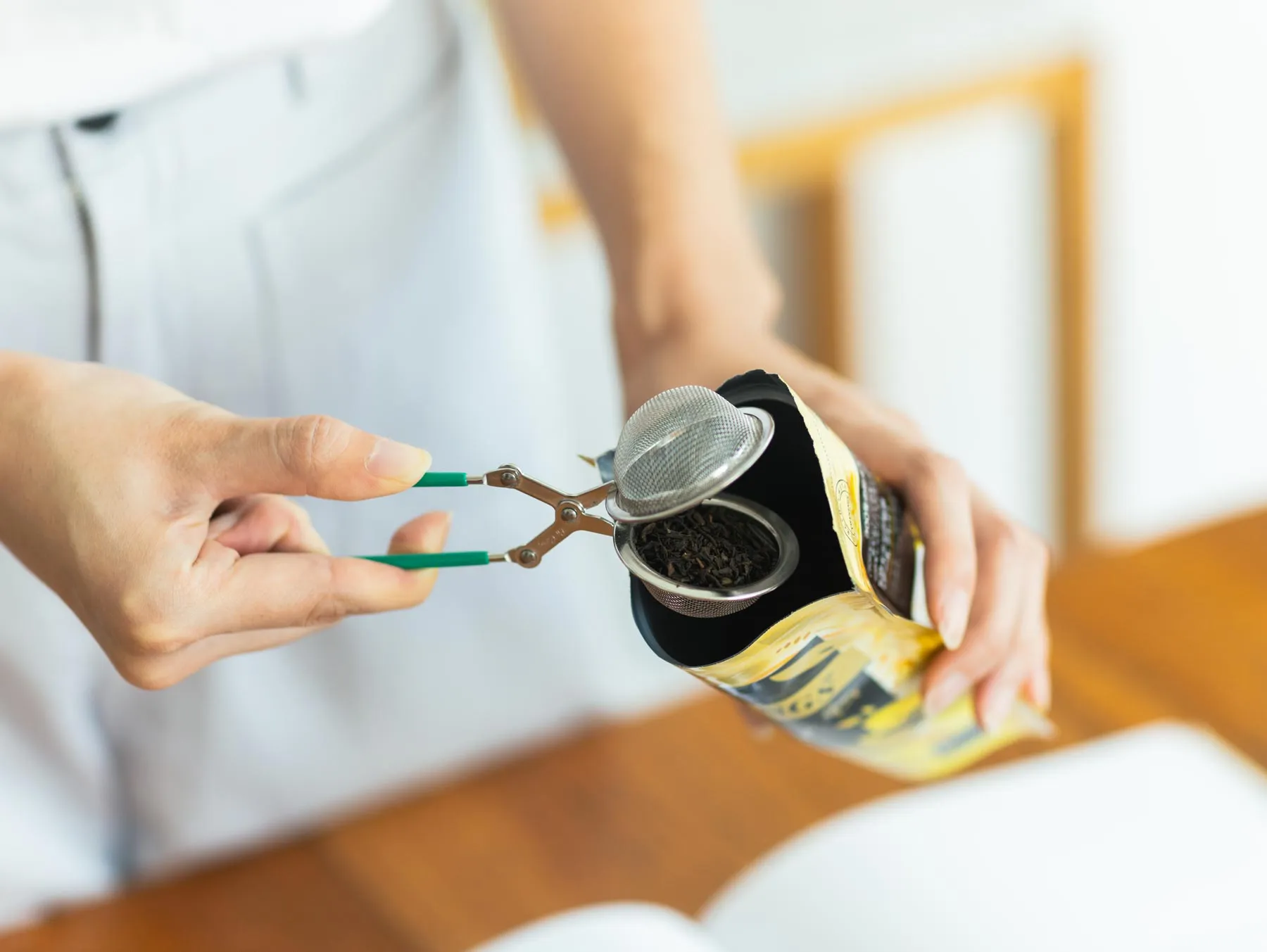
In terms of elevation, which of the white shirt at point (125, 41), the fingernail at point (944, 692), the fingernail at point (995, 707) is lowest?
the fingernail at point (995, 707)

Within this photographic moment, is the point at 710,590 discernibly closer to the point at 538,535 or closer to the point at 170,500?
the point at 538,535

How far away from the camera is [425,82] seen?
83cm

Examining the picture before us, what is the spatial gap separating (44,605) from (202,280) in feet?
0.67

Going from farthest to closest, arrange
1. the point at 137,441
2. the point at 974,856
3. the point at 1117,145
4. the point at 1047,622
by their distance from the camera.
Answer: the point at 1117,145
the point at 1047,622
the point at 974,856
the point at 137,441

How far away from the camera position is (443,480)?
0.51m

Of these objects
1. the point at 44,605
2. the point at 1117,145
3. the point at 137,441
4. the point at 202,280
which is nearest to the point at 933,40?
the point at 1117,145

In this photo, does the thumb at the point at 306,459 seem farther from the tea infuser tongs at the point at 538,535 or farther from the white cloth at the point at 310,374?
the white cloth at the point at 310,374

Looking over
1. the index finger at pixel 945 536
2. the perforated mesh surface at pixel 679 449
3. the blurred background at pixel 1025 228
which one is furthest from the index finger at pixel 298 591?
the blurred background at pixel 1025 228

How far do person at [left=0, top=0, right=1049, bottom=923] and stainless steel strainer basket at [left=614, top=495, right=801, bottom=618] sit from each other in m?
0.08

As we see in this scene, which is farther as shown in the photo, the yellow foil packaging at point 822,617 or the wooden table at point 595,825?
the wooden table at point 595,825

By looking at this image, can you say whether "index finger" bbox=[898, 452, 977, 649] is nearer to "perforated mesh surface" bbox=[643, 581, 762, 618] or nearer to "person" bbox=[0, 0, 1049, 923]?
"person" bbox=[0, 0, 1049, 923]

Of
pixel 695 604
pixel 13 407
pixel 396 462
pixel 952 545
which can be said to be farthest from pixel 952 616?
pixel 13 407

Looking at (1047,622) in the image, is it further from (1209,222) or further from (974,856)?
(1209,222)

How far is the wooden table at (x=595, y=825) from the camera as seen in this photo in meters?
0.71
